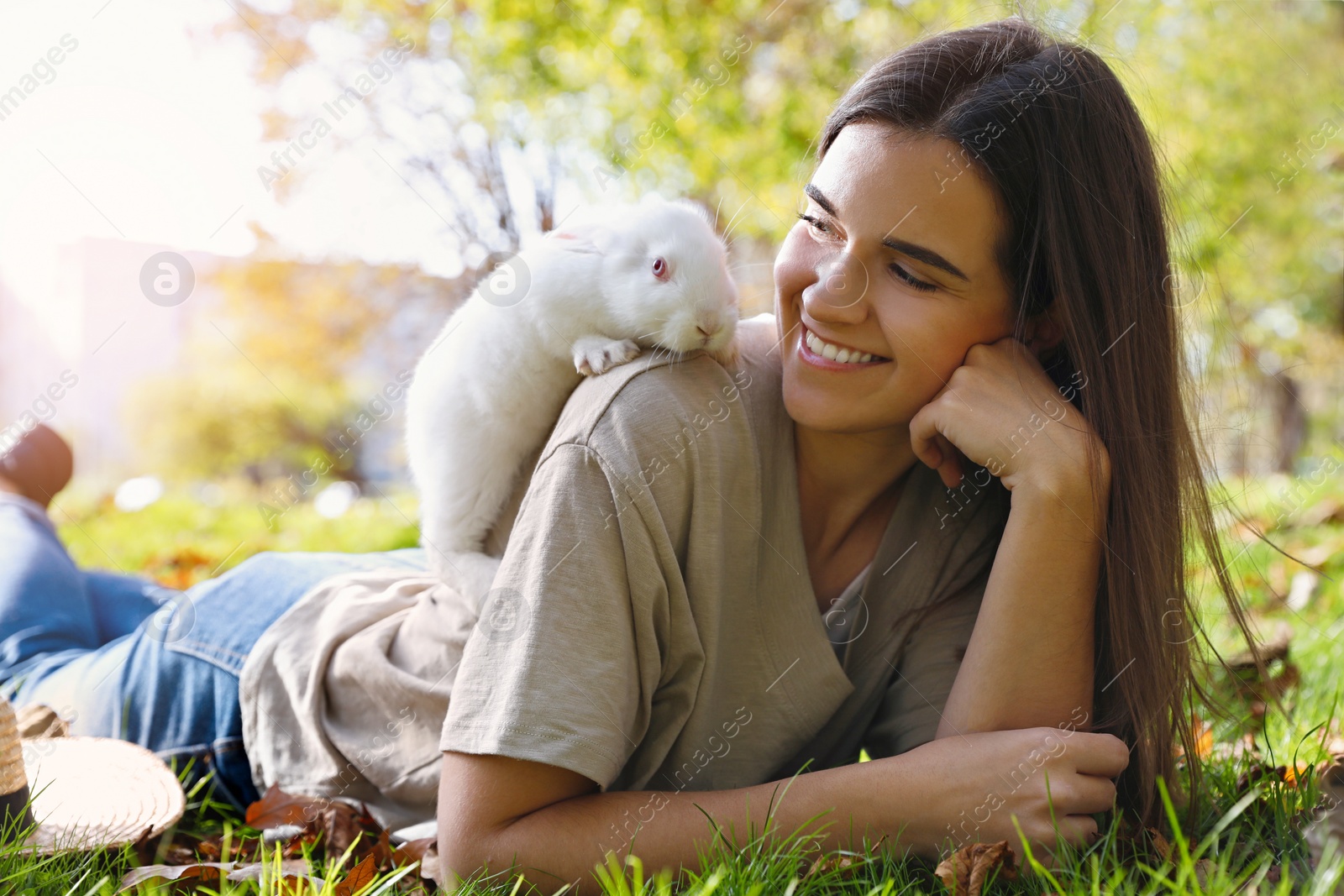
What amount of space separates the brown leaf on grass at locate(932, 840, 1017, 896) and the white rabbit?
935 mm

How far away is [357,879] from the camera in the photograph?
1.51 m

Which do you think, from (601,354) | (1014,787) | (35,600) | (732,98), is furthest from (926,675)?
(732,98)

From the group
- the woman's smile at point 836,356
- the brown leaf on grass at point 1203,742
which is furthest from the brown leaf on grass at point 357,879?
the brown leaf on grass at point 1203,742

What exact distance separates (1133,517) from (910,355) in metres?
0.48

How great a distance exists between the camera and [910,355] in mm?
1688

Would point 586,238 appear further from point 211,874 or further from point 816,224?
point 211,874

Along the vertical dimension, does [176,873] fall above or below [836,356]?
below

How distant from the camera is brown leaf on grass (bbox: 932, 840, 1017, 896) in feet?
4.71

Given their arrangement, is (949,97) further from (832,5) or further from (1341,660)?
(832,5)

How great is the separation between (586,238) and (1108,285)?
0.98m

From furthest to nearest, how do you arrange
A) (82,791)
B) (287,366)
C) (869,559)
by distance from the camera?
(287,366) < (869,559) < (82,791)

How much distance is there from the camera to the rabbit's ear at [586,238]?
1.92m

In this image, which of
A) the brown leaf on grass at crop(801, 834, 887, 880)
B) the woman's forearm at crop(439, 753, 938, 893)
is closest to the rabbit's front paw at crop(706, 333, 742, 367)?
the woman's forearm at crop(439, 753, 938, 893)

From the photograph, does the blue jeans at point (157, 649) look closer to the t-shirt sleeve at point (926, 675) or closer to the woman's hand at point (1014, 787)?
the t-shirt sleeve at point (926, 675)
